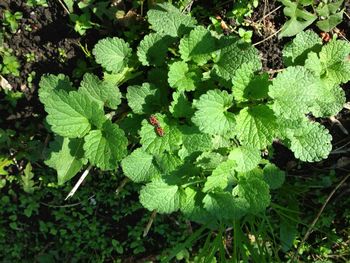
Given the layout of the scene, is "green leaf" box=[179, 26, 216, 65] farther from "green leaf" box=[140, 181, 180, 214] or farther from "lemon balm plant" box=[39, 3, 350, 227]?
"green leaf" box=[140, 181, 180, 214]

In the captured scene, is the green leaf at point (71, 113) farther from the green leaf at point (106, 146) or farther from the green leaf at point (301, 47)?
the green leaf at point (301, 47)

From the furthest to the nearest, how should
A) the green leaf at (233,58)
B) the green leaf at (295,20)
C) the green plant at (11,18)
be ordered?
the green plant at (11,18), the green leaf at (295,20), the green leaf at (233,58)

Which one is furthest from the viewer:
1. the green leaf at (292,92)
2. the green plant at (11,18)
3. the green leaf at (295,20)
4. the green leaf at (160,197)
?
the green plant at (11,18)

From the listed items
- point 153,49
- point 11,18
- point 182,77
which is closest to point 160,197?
point 182,77

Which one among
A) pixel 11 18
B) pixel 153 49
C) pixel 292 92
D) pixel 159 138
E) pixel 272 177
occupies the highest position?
pixel 11 18

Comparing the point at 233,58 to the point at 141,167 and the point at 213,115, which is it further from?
the point at 141,167

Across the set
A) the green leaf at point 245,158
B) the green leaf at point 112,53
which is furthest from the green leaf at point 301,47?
the green leaf at point 112,53

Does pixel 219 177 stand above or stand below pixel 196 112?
below

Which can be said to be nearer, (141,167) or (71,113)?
(71,113)
